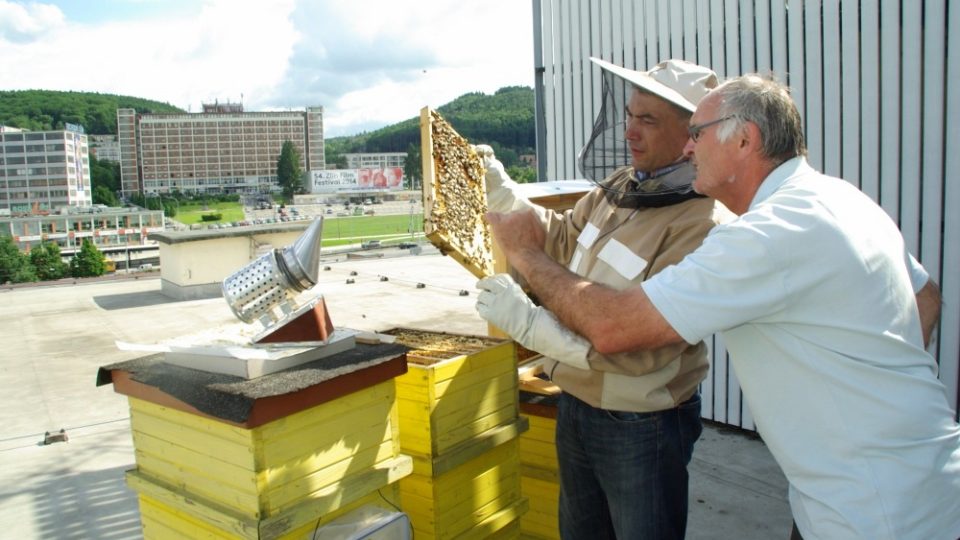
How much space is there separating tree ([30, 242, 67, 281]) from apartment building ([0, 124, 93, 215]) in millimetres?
91463

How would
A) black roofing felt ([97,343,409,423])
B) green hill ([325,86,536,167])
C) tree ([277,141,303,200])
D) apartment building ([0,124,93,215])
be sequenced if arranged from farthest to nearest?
1. tree ([277,141,303,200])
2. apartment building ([0,124,93,215])
3. green hill ([325,86,536,167])
4. black roofing felt ([97,343,409,423])

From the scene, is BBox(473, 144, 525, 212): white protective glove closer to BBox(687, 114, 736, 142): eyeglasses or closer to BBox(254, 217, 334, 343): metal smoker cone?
BBox(254, 217, 334, 343): metal smoker cone

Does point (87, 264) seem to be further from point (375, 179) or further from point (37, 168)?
point (37, 168)

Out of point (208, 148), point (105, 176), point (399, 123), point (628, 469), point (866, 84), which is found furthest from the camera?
point (399, 123)

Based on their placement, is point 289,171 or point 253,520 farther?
point 289,171

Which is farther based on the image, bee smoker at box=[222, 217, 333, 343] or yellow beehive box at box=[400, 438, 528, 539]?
yellow beehive box at box=[400, 438, 528, 539]

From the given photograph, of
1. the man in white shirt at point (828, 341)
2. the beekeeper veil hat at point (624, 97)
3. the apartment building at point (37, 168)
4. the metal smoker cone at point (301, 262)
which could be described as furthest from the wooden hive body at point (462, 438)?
the apartment building at point (37, 168)

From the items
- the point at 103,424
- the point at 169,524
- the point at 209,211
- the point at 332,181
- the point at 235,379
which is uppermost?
the point at 332,181

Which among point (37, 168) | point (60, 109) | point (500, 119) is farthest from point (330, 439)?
point (60, 109)

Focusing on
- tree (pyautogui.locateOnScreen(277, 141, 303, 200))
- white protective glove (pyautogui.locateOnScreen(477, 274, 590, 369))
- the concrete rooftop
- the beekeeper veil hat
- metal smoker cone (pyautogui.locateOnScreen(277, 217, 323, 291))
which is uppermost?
tree (pyautogui.locateOnScreen(277, 141, 303, 200))

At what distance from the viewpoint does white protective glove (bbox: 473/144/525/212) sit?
10.7 feet

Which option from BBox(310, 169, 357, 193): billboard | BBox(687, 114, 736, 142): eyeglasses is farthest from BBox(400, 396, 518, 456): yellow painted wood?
BBox(310, 169, 357, 193): billboard

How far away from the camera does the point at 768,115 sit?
1.68 m

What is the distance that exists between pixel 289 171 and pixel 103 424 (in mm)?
143666
